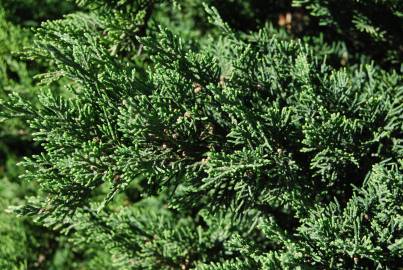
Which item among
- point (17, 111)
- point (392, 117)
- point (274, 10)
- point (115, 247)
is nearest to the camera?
point (17, 111)

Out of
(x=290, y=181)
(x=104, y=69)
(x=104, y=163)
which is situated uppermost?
(x=104, y=69)

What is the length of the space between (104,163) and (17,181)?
1877mm

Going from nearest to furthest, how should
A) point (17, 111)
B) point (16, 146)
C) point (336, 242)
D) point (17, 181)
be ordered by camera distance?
point (336, 242) < point (17, 111) < point (17, 181) < point (16, 146)

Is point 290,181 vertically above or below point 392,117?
below

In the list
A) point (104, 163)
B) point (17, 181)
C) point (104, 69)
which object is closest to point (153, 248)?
point (104, 163)

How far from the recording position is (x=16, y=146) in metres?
3.43

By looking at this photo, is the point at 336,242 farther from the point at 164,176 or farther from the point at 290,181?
the point at 164,176

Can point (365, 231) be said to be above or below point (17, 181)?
above

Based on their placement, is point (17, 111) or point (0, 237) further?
point (0, 237)

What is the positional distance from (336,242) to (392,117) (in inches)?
22.5

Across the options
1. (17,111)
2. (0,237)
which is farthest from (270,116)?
(0,237)

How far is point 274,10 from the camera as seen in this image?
8.90ft

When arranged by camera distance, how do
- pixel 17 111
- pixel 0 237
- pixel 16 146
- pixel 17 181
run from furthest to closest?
pixel 16 146
pixel 17 181
pixel 0 237
pixel 17 111

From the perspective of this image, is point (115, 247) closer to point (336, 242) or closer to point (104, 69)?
point (104, 69)
